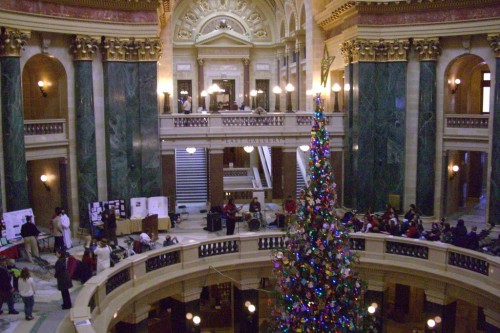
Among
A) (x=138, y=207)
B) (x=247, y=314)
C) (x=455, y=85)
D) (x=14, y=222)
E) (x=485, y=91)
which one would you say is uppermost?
(x=455, y=85)

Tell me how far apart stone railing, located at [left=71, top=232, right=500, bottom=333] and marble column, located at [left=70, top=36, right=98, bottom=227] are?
6.05 meters

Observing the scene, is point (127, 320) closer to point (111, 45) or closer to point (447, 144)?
point (111, 45)

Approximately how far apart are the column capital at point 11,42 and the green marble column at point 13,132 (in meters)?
0.15

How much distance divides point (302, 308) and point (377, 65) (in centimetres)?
1386

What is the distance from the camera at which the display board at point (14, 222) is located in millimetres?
16609

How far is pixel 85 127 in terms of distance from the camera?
20547mm

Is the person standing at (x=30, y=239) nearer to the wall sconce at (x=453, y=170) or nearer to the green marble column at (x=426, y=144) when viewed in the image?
the green marble column at (x=426, y=144)

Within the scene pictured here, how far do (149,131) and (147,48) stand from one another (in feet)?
10.2

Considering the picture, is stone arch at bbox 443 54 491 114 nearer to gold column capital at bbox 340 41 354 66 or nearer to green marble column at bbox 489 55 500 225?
green marble column at bbox 489 55 500 225

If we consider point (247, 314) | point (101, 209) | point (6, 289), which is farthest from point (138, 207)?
point (6, 289)

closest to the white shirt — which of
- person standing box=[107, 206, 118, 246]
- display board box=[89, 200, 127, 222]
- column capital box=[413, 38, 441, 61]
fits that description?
person standing box=[107, 206, 118, 246]

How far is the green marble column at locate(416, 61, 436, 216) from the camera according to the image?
2194cm

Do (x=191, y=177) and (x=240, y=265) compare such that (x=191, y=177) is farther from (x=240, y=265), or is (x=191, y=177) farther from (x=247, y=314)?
(x=247, y=314)

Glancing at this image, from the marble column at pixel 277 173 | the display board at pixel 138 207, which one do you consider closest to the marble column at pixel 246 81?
the marble column at pixel 277 173
